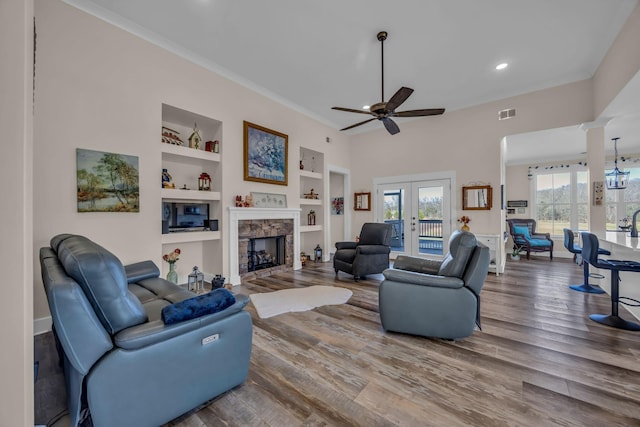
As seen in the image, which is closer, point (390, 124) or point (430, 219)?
point (390, 124)

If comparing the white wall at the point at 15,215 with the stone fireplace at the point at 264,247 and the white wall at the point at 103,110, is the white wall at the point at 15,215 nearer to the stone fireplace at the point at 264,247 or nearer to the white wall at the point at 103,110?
the white wall at the point at 103,110

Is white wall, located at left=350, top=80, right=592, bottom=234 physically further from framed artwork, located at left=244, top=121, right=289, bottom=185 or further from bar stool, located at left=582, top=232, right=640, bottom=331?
framed artwork, located at left=244, top=121, right=289, bottom=185

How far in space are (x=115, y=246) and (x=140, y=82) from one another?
213 centimetres

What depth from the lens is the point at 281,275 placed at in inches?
196

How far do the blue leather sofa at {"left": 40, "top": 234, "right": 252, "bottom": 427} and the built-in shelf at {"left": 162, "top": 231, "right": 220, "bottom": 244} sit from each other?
1.98m

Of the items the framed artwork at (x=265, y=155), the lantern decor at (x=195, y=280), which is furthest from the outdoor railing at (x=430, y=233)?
the lantern decor at (x=195, y=280)

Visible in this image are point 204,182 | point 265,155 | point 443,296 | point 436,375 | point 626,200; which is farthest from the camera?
point 626,200

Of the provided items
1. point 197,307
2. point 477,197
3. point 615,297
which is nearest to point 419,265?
point 615,297

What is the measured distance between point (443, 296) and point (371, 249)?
2199 millimetres

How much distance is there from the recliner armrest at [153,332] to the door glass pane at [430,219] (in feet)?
17.7

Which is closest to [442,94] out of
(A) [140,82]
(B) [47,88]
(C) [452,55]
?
(C) [452,55]

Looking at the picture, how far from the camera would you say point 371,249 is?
459 cm

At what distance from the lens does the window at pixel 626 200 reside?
6496 mm

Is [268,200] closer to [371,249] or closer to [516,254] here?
[371,249]
